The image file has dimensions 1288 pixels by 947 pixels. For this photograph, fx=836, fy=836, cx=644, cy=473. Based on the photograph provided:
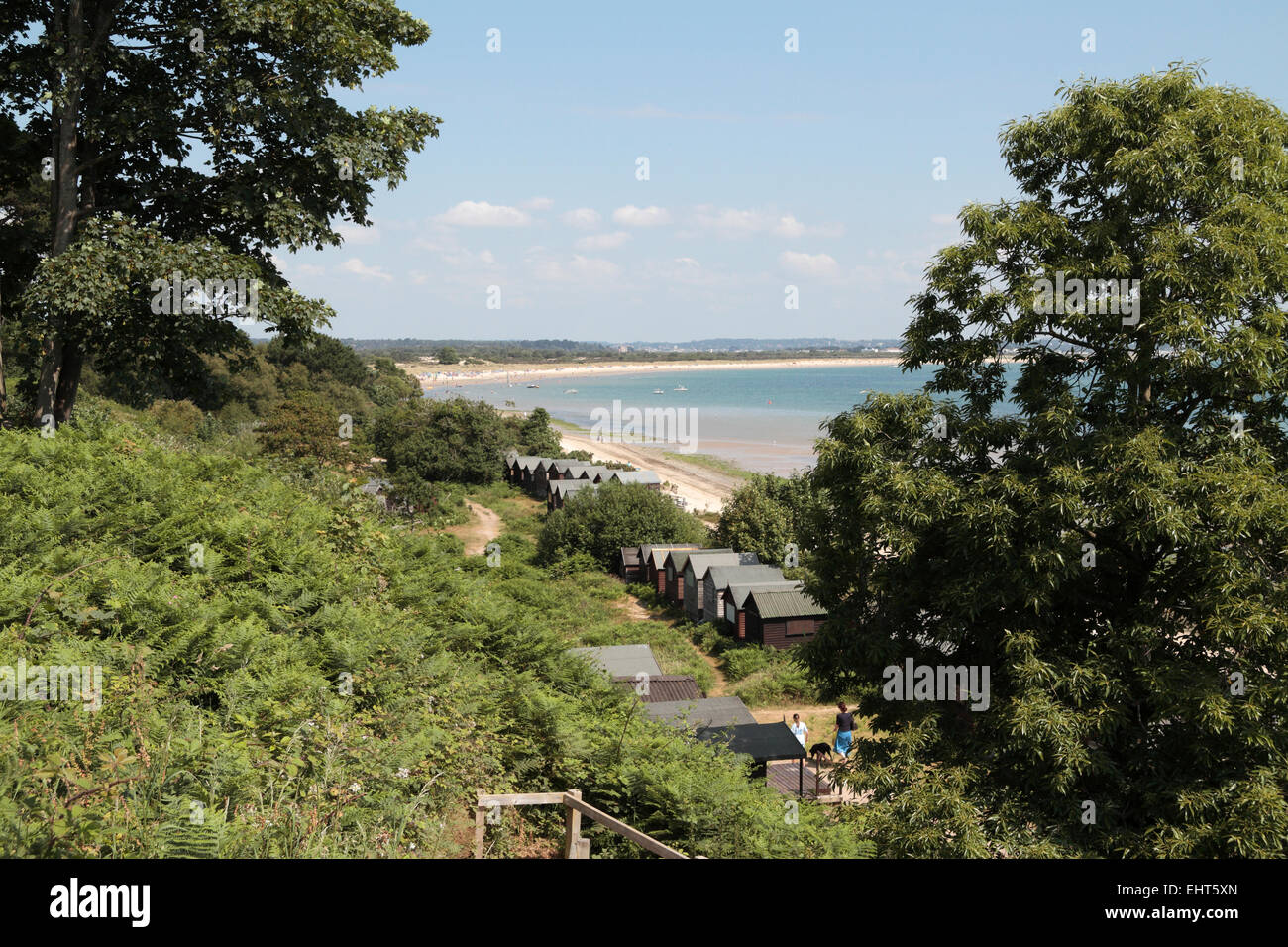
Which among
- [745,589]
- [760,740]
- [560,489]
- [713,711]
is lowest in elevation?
[713,711]

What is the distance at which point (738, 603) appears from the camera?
1315 inches

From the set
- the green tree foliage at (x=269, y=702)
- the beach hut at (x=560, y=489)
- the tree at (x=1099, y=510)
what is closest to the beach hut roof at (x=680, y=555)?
the beach hut at (x=560, y=489)

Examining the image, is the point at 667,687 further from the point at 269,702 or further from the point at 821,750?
the point at 269,702

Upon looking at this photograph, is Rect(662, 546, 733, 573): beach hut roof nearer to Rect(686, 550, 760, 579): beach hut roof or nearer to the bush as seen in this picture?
Rect(686, 550, 760, 579): beach hut roof

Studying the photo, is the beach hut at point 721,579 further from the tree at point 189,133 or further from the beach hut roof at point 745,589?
the tree at point 189,133

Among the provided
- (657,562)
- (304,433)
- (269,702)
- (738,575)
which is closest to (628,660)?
(738,575)

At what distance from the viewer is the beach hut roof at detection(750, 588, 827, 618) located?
3256cm

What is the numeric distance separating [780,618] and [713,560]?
6059 millimetres

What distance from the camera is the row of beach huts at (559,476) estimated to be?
55.2 meters

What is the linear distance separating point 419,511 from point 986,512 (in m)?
46.7

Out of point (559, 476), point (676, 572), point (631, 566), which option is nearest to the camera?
point (676, 572)

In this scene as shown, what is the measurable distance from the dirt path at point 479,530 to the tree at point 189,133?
105 feet
